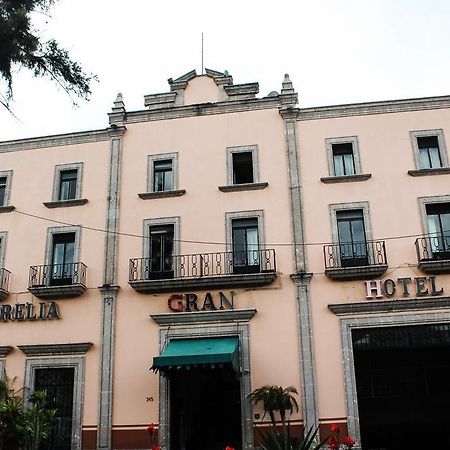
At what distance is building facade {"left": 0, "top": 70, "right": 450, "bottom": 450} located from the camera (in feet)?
59.2

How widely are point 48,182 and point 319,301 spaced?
33.5ft

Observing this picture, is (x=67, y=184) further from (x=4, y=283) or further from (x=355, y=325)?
(x=355, y=325)

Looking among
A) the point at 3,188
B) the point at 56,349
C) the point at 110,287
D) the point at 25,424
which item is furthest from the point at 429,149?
the point at 25,424

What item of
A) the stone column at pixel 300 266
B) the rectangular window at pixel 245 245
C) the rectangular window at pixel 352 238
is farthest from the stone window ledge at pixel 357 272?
the rectangular window at pixel 245 245

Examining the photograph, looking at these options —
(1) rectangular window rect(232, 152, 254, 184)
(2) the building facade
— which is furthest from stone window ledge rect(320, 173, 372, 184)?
(1) rectangular window rect(232, 152, 254, 184)

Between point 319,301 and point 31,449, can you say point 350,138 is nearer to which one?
point 319,301

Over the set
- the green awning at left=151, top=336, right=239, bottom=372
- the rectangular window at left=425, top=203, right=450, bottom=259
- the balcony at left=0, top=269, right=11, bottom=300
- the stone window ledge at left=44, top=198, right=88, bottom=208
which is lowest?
the green awning at left=151, top=336, right=239, bottom=372

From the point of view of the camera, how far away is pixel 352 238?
19125 mm

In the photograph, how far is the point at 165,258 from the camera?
19.8m

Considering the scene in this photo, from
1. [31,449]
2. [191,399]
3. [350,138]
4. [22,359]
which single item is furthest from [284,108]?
[31,449]

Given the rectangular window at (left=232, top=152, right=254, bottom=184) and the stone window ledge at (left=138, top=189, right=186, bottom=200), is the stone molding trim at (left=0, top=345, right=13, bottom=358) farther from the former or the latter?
the rectangular window at (left=232, top=152, right=254, bottom=184)

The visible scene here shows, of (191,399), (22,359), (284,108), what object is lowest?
(191,399)

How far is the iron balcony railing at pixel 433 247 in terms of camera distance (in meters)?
18.3

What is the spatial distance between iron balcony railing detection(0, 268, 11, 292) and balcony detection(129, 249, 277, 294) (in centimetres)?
421
